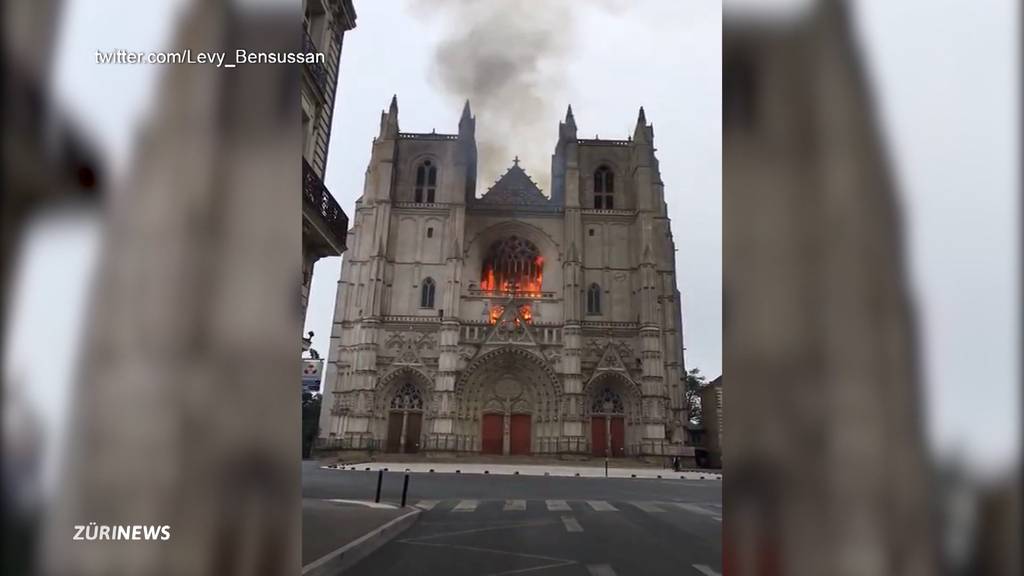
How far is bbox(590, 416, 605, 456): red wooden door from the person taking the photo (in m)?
31.8

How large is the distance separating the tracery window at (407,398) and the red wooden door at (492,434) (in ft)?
13.3

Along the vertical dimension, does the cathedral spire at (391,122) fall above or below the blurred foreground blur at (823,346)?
above

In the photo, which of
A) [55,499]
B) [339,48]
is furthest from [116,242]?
[339,48]

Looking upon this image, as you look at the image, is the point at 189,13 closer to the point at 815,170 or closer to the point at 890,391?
the point at 815,170

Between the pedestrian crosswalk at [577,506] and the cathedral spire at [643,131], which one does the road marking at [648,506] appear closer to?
the pedestrian crosswalk at [577,506]

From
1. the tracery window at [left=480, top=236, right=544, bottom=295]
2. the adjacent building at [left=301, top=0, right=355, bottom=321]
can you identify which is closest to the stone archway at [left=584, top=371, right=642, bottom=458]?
the tracery window at [left=480, top=236, right=544, bottom=295]

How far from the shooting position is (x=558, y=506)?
9664 millimetres

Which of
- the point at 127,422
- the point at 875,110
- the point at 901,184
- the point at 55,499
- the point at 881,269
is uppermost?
the point at 875,110

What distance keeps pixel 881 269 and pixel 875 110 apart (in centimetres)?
38

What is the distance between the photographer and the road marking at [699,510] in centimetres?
855

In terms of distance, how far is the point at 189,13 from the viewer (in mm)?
1656

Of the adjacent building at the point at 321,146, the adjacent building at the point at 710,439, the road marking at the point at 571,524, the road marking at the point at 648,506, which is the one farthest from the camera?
the adjacent building at the point at 710,439

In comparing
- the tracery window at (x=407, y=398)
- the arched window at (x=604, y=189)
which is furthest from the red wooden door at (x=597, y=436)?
the arched window at (x=604, y=189)

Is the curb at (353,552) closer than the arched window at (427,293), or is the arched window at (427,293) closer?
the curb at (353,552)
